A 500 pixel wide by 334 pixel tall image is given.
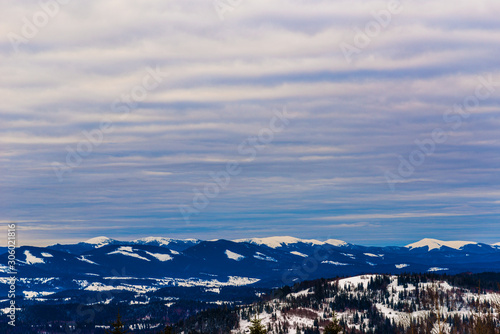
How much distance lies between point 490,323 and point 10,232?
460ft

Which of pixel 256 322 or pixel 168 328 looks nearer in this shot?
pixel 168 328

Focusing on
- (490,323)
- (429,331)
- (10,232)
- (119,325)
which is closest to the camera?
(429,331)

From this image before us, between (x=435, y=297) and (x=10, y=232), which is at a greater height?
(x=10, y=232)

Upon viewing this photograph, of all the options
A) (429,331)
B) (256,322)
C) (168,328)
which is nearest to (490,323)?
(429,331)

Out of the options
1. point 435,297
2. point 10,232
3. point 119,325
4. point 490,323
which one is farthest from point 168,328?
point 10,232

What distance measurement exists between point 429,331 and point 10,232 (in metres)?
142

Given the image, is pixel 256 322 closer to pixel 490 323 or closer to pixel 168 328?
pixel 168 328

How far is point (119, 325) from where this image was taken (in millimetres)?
71688

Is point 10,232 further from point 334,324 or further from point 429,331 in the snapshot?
point 429,331

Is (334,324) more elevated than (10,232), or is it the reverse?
(10,232)

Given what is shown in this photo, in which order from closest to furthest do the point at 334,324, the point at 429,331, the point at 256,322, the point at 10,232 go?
the point at 429,331 < the point at 256,322 < the point at 334,324 < the point at 10,232

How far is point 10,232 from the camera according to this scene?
551 ft

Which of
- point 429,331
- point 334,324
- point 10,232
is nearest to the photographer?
point 429,331

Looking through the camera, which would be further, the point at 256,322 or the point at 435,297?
the point at 256,322
